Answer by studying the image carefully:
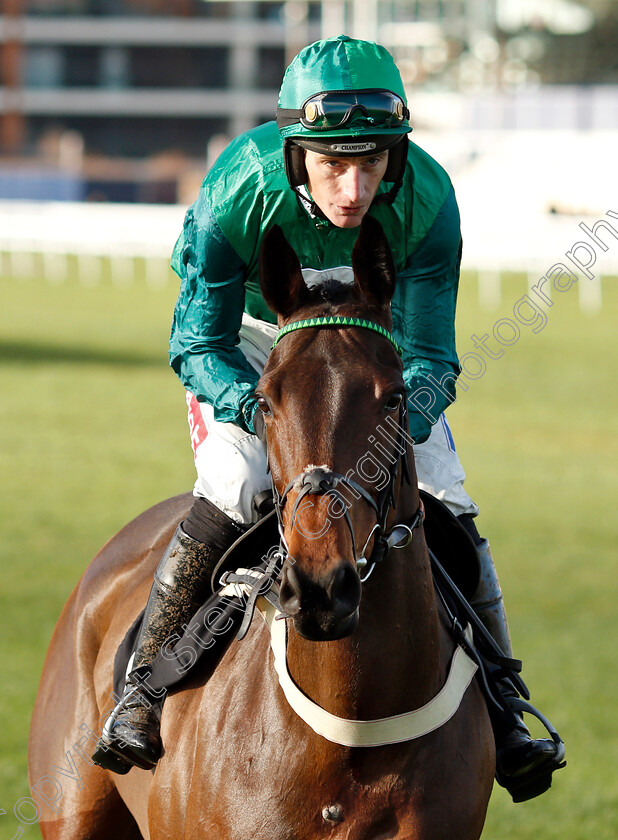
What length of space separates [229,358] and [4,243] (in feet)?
107

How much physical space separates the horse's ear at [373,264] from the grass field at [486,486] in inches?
143

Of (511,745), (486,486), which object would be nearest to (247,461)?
(511,745)

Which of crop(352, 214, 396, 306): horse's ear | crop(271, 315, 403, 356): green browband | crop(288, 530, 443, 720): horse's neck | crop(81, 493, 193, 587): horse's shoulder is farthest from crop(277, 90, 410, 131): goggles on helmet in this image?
crop(81, 493, 193, 587): horse's shoulder

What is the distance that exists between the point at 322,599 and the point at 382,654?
2.01 ft

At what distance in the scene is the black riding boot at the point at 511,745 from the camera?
367cm

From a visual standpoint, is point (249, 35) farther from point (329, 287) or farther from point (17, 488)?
point (329, 287)

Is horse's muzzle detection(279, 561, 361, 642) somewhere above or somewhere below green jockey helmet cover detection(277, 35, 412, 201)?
below

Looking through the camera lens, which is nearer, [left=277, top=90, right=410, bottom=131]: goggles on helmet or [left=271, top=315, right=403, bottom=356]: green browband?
[left=271, top=315, right=403, bottom=356]: green browband

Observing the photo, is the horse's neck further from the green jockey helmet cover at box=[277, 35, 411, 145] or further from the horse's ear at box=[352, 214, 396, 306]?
the green jockey helmet cover at box=[277, 35, 411, 145]

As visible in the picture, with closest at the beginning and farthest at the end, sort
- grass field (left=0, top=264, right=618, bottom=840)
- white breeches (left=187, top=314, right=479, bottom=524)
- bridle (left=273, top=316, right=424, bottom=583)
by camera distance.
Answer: bridle (left=273, top=316, right=424, bottom=583), white breeches (left=187, top=314, right=479, bottom=524), grass field (left=0, top=264, right=618, bottom=840)

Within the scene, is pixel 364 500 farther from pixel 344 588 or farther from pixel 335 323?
pixel 335 323

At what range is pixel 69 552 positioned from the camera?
10.1 m

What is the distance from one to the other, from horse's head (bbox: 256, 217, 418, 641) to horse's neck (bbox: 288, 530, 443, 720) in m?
0.23

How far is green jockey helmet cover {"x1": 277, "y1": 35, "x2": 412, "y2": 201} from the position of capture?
3348 mm
